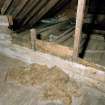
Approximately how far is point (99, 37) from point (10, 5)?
74.0 inches

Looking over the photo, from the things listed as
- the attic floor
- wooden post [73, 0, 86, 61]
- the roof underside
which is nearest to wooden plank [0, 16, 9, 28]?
the roof underside

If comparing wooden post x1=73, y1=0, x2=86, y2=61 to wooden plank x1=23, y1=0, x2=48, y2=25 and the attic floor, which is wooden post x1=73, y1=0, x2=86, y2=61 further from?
wooden plank x1=23, y1=0, x2=48, y2=25

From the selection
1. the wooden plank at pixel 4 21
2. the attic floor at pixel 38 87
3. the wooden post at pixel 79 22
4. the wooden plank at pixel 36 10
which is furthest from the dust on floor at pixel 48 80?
the wooden plank at pixel 36 10

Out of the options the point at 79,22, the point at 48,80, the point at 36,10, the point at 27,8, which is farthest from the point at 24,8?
the point at 48,80

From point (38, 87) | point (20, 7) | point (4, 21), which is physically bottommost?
point (38, 87)

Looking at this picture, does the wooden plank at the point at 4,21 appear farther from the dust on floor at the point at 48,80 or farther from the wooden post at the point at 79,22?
the wooden post at the point at 79,22

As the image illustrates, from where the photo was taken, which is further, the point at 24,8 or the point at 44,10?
the point at 44,10

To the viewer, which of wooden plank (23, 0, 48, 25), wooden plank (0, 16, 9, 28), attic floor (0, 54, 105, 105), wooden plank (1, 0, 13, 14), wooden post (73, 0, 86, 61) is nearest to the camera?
wooden post (73, 0, 86, 61)

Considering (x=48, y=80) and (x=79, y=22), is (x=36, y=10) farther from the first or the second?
(x=48, y=80)

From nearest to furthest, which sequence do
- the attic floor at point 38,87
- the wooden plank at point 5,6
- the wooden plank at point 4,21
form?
the attic floor at point 38,87, the wooden plank at point 5,6, the wooden plank at point 4,21

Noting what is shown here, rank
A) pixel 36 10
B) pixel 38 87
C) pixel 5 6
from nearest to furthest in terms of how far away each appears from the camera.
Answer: pixel 38 87
pixel 5 6
pixel 36 10

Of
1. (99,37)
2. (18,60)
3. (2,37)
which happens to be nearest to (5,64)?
(18,60)

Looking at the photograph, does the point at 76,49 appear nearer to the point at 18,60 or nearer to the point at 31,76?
the point at 31,76

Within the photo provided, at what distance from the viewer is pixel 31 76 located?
112 inches
